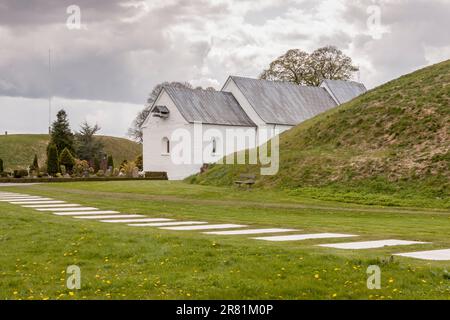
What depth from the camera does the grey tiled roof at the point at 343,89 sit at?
77.9 m

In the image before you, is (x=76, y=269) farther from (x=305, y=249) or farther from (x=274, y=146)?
(x=274, y=146)

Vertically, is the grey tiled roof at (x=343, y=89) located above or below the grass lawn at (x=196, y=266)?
above

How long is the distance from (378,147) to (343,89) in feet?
148

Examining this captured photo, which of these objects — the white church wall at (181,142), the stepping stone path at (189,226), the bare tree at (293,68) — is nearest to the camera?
the stepping stone path at (189,226)

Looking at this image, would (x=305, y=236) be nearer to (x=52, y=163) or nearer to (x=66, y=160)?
(x=52, y=163)

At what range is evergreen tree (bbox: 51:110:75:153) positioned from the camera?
264 ft

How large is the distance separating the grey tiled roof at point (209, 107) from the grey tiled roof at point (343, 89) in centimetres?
1497

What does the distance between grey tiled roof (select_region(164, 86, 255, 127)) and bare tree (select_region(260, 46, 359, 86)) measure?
22.8 metres

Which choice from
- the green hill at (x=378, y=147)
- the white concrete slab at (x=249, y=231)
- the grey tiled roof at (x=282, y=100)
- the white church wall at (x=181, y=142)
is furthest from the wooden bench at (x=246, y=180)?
the grey tiled roof at (x=282, y=100)

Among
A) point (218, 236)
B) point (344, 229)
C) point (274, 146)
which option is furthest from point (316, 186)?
point (218, 236)

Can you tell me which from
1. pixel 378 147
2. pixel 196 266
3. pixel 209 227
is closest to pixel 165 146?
pixel 378 147

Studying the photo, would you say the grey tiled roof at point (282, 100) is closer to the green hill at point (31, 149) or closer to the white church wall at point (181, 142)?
the white church wall at point (181, 142)

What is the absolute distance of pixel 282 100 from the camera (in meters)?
71.9

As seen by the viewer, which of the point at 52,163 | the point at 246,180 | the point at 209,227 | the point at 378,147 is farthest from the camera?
the point at 52,163
